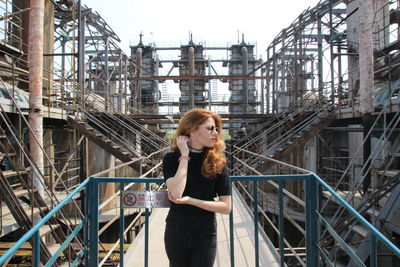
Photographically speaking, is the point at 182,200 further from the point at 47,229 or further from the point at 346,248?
the point at 47,229

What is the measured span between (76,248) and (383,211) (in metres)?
6.63

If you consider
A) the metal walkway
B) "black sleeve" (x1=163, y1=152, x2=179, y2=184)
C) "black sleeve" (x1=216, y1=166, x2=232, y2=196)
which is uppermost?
"black sleeve" (x1=163, y1=152, x2=179, y2=184)

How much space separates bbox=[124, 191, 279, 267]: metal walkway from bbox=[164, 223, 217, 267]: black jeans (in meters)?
1.81

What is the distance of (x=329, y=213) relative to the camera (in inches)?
527

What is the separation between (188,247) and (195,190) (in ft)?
1.27

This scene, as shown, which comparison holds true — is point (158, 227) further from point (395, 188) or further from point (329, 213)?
point (329, 213)

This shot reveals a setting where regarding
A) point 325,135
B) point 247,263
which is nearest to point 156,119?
point 325,135

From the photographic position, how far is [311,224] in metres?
3.06

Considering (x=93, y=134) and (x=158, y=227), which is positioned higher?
(x=93, y=134)

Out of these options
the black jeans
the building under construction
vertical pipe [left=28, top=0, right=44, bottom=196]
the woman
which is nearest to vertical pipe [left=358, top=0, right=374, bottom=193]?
the building under construction

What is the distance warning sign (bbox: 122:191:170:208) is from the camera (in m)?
2.66

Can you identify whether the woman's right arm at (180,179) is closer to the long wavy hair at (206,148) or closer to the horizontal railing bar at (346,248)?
the long wavy hair at (206,148)

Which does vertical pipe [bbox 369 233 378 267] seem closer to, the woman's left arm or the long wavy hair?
the woman's left arm

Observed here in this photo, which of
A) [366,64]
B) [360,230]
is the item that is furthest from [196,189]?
[366,64]
